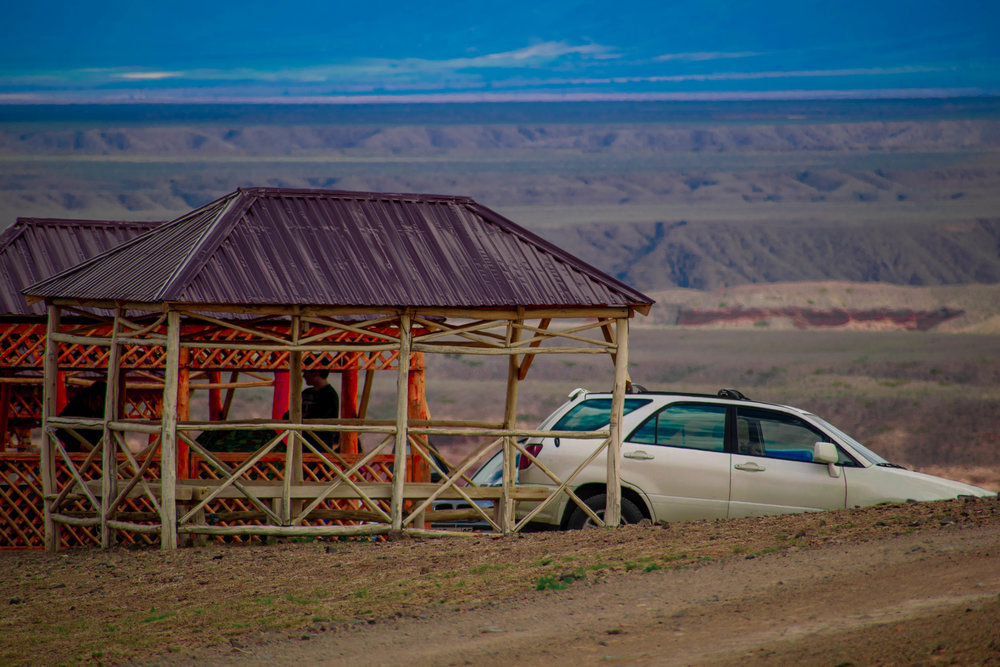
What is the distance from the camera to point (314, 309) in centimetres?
1268

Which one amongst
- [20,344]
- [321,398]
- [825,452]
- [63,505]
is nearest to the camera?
[825,452]

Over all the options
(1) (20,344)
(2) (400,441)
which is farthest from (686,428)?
(1) (20,344)

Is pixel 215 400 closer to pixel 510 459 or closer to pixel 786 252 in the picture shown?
pixel 510 459

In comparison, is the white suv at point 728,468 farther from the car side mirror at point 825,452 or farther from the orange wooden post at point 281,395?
the orange wooden post at point 281,395

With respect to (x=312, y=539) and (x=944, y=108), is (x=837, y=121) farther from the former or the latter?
(x=312, y=539)

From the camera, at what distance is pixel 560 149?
12619cm

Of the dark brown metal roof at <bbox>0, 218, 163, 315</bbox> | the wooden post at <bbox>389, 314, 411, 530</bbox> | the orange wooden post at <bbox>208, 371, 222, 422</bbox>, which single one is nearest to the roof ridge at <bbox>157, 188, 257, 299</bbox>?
the wooden post at <bbox>389, 314, 411, 530</bbox>

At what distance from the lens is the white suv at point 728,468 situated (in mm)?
12727

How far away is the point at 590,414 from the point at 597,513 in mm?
1130

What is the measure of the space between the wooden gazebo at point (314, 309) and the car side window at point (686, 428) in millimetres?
442

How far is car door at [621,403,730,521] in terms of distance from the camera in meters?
12.8

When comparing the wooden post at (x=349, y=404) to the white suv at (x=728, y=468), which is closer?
the white suv at (x=728, y=468)

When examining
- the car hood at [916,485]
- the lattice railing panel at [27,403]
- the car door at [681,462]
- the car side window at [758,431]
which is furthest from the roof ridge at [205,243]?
the car hood at [916,485]

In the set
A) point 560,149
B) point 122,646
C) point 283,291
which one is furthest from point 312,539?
point 560,149
